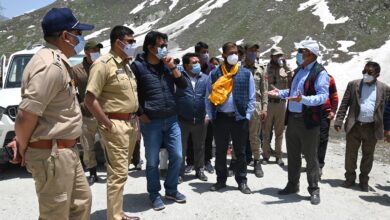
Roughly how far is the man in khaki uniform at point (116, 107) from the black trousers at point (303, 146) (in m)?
2.70

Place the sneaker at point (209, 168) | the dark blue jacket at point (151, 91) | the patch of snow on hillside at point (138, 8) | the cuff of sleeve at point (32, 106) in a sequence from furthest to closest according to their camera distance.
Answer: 1. the patch of snow on hillside at point (138, 8)
2. the sneaker at point (209, 168)
3. the dark blue jacket at point (151, 91)
4. the cuff of sleeve at point (32, 106)

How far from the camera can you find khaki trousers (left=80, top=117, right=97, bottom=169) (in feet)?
22.5

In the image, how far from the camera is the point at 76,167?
12.2 feet

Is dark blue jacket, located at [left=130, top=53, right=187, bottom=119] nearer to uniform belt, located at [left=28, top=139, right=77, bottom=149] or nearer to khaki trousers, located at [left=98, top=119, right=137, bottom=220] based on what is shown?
khaki trousers, located at [left=98, top=119, right=137, bottom=220]

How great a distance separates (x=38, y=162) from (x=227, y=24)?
171 ft

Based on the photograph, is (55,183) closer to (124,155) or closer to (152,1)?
(124,155)

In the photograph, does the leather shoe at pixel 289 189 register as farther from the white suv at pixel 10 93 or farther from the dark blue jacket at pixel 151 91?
the white suv at pixel 10 93

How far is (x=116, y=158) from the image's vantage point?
4.85m

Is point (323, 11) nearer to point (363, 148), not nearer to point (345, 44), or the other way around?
point (345, 44)

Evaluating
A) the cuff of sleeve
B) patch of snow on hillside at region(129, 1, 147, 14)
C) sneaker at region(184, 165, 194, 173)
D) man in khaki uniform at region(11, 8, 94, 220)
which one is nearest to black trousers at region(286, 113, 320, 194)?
sneaker at region(184, 165, 194, 173)

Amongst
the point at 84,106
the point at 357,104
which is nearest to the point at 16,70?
the point at 84,106

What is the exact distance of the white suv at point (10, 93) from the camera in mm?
7105

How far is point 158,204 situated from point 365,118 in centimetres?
401

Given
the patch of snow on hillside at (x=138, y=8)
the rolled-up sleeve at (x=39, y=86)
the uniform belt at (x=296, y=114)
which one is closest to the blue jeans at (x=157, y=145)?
the uniform belt at (x=296, y=114)
